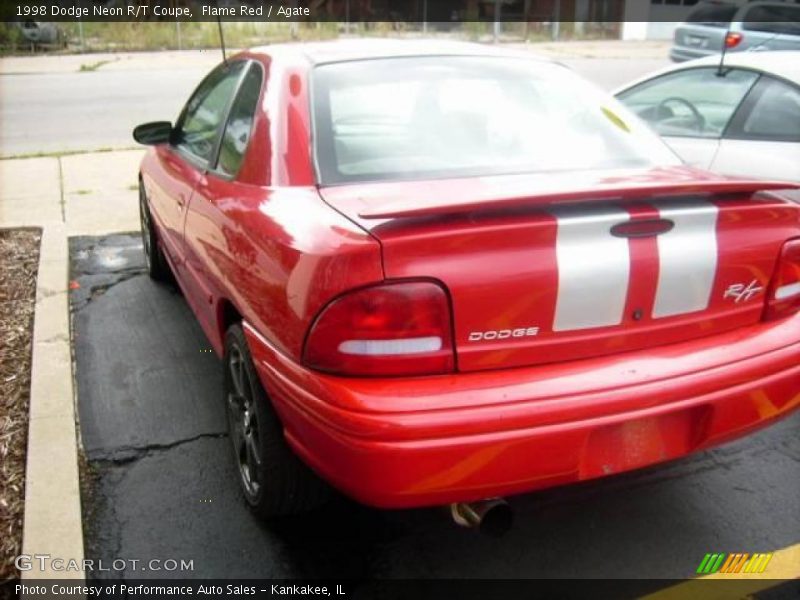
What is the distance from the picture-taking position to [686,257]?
229 centimetres

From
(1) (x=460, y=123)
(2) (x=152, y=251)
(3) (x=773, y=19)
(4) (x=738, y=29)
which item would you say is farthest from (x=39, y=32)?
(1) (x=460, y=123)

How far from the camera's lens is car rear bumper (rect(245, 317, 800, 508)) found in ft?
6.63

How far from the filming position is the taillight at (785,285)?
2.52m

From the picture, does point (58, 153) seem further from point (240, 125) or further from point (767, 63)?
point (767, 63)

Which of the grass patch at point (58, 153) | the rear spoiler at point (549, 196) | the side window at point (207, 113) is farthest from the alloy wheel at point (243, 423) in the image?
the grass patch at point (58, 153)

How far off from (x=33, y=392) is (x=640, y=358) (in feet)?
8.84

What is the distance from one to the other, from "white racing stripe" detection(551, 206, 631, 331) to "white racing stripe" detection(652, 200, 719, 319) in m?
0.14

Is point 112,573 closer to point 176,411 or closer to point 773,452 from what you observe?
point 176,411

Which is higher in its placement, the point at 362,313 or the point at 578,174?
the point at 578,174

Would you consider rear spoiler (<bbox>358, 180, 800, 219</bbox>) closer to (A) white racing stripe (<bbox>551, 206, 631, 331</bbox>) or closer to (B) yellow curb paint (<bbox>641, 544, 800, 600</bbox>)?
(A) white racing stripe (<bbox>551, 206, 631, 331</bbox>)

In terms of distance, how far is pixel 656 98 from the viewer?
5348 mm

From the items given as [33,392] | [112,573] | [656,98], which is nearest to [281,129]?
[112,573]
